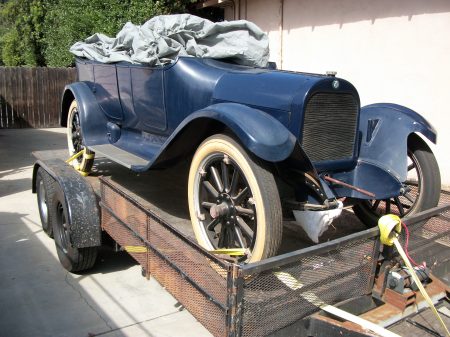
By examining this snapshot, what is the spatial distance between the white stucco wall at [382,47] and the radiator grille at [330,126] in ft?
11.8

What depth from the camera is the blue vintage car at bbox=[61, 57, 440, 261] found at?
244cm

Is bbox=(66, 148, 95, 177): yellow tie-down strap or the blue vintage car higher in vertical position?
the blue vintage car

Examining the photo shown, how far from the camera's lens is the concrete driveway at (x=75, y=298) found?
3127 millimetres

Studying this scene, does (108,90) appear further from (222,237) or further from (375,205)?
(375,205)

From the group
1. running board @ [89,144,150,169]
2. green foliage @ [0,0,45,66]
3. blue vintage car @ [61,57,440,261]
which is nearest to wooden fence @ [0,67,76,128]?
green foliage @ [0,0,45,66]

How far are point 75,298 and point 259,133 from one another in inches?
83.6

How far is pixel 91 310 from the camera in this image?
3359 mm

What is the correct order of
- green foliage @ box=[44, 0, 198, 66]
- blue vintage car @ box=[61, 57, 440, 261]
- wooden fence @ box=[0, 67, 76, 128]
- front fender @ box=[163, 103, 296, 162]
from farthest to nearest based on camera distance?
wooden fence @ box=[0, 67, 76, 128] → green foliage @ box=[44, 0, 198, 66] → blue vintage car @ box=[61, 57, 440, 261] → front fender @ box=[163, 103, 296, 162]

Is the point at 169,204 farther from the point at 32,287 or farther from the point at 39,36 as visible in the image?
the point at 39,36

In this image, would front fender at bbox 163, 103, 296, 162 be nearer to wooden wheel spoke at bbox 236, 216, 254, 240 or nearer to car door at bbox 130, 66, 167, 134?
wooden wheel spoke at bbox 236, 216, 254, 240

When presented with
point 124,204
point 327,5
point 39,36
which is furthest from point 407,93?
point 39,36

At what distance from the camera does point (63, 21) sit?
13.2 m

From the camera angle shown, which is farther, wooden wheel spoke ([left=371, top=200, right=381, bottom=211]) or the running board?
the running board

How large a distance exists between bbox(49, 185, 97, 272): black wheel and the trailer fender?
0.23ft
